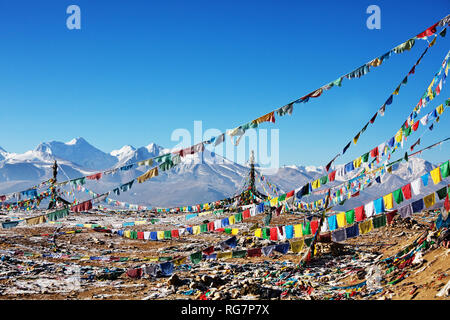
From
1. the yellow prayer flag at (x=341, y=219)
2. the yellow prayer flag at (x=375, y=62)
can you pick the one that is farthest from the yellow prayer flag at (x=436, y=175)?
the yellow prayer flag at (x=375, y=62)

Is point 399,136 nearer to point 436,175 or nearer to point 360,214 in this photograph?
point 436,175

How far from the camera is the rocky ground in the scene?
864 cm

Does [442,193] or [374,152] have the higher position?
[374,152]

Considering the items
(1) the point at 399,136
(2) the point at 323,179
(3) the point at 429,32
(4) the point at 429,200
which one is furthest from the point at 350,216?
(3) the point at 429,32

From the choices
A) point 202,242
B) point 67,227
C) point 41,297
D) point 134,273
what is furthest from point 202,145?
point 67,227

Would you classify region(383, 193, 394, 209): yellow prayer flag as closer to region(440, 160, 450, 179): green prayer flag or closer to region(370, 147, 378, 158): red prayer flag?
region(440, 160, 450, 179): green prayer flag

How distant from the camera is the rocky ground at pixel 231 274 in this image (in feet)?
28.4

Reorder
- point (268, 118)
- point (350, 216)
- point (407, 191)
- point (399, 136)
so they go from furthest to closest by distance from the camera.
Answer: point (399, 136)
point (268, 118)
point (350, 216)
point (407, 191)

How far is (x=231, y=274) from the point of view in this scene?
41.5 ft

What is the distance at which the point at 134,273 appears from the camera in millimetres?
10703

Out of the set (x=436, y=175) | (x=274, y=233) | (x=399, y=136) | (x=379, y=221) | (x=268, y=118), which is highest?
(x=268, y=118)

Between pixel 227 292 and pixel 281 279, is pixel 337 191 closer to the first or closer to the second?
pixel 281 279

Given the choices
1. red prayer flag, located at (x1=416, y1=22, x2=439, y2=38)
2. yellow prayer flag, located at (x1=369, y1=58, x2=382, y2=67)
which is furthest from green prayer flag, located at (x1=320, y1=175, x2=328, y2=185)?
red prayer flag, located at (x1=416, y1=22, x2=439, y2=38)

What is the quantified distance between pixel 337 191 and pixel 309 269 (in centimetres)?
543
